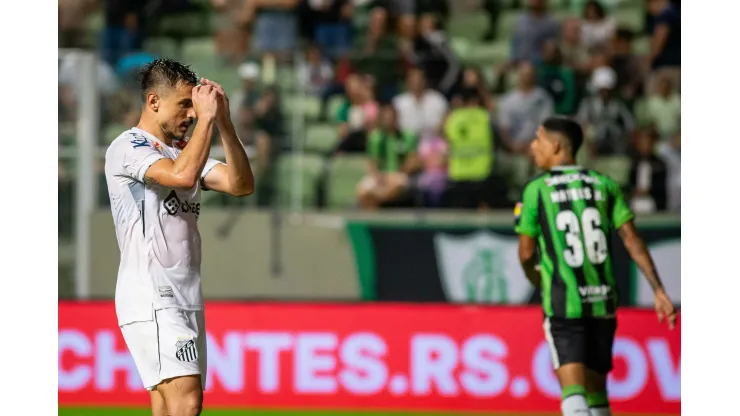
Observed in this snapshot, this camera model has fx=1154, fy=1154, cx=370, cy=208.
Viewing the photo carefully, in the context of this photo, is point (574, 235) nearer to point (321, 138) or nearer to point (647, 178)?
point (647, 178)

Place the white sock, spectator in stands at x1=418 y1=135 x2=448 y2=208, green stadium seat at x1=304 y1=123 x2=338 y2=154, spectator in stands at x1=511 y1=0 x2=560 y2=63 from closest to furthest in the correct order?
the white sock < spectator in stands at x1=418 y1=135 x2=448 y2=208 < green stadium seat at x1=304 y1=123 x2=338 y2=154 < spectator in stands at x1=511 y1=0 x2=560 y2=63

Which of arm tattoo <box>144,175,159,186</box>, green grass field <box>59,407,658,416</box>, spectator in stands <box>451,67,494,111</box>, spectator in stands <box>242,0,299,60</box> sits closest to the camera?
arm tattoo <box>144,175,159,186</box>

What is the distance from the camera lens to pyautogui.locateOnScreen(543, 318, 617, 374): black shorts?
17.8 ft

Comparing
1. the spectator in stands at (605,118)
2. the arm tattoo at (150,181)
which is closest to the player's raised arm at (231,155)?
the arm tattoo at (150,181)

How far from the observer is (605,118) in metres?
9.74

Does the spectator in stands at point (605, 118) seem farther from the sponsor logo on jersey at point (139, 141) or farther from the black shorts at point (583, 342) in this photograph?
the sponsor logo on jersey at point (139, 141)

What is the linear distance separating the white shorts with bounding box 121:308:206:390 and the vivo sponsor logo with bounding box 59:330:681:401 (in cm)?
398

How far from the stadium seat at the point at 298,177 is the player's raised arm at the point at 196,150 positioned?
17.0 ft

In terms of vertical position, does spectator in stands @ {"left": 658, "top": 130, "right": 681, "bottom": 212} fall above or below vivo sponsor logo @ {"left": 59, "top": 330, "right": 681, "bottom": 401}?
above

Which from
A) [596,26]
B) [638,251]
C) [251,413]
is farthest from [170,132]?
[596,26]

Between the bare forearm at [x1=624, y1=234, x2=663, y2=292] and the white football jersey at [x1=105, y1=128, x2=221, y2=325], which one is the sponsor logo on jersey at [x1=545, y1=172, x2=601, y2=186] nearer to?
the bare forearm at [x1=624, y1=234, x2=663, y2=292]

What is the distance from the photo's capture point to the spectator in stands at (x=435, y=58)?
1011 centimetres

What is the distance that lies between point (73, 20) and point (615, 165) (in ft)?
16.3

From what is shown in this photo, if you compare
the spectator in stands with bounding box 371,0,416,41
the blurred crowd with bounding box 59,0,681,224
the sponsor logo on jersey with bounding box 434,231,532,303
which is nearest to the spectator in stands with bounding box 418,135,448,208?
the blurred crowd with bounding box 59,0,681,224
